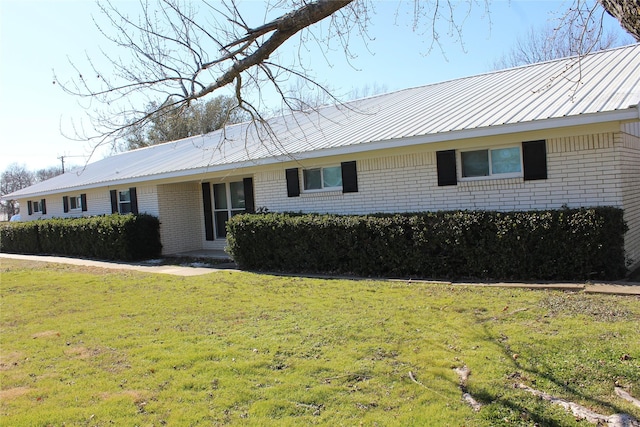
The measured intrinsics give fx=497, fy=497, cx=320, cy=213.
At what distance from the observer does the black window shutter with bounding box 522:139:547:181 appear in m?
9.18

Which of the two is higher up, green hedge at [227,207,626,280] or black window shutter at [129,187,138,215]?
black window shutter at [129,187,138,215]

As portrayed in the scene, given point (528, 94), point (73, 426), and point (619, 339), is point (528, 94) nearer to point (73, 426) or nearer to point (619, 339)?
point (619, 339)

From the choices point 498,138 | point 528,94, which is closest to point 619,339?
point 498,138

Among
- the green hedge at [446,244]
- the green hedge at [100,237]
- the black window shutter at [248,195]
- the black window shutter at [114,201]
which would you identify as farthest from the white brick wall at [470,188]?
the black window shutter at [114,201]

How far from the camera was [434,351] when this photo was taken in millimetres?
5266

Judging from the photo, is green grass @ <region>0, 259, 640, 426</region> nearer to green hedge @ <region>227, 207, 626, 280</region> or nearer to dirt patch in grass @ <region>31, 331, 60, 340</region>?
dirt patch in grass @ <region>31, 331, 60, 340</region>

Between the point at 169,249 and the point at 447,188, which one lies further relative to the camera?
the point at 169,249

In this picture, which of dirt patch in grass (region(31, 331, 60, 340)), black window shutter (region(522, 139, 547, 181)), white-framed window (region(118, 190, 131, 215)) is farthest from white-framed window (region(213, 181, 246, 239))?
dirt patch in grass (region(31, 331, 60, 340))

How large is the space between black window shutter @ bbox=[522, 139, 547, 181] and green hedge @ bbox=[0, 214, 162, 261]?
39.8ft

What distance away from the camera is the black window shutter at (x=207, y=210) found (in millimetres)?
17266

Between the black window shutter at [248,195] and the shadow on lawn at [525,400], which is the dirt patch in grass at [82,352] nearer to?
the shadow on lawn at [525,400]

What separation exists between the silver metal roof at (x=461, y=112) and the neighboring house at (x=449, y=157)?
4 cm

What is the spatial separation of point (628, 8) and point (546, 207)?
6258mm

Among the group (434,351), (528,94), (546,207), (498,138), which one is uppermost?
(528,94)
